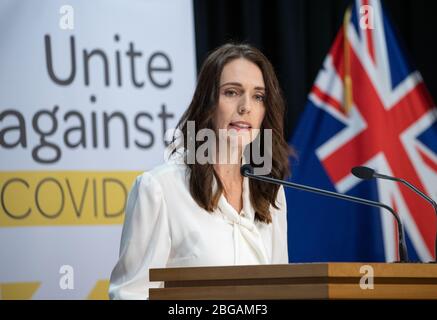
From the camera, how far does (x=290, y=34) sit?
14.8 ft

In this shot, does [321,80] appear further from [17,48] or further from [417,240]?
[17,48]

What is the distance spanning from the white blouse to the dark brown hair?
0.05m

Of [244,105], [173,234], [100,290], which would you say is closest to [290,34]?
[100,290]

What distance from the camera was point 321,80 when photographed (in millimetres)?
4602

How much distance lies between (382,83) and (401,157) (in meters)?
0.42

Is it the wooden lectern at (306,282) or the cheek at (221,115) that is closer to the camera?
the wooden lectern at (306,282)

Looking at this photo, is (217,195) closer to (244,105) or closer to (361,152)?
(244,105)

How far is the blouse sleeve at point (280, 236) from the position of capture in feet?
9.44

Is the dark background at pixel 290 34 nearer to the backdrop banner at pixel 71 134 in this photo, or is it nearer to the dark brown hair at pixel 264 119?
the backdrop banner at pixel 71 134

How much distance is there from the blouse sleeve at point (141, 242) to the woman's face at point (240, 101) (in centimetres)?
32

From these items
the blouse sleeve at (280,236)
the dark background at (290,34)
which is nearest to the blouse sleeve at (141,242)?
the blouse sleeve at (280,236)

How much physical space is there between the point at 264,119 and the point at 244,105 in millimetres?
133

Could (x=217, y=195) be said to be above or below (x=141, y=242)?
above
